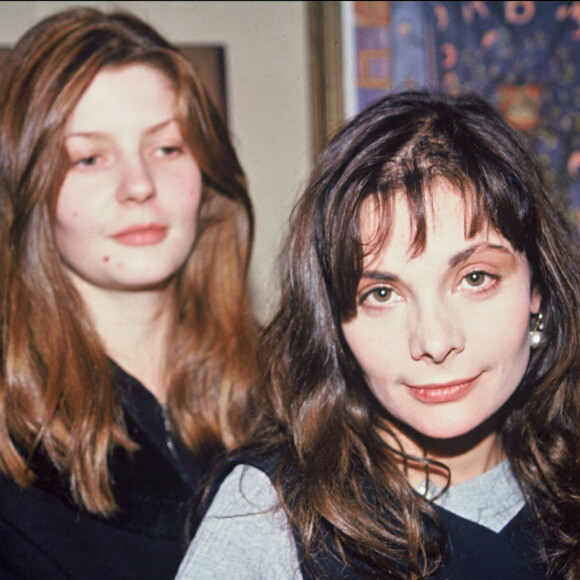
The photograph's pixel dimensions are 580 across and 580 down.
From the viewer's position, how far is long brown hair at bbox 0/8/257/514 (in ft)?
4.73

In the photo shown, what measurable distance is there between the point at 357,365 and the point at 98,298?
59 centimetres

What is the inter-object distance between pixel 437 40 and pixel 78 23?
3.40ft

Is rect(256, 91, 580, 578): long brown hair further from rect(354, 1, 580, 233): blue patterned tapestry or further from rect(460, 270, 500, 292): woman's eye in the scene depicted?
rect(354, 1, 580, 233): blue patterned tapestry

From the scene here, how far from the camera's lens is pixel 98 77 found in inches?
58.8

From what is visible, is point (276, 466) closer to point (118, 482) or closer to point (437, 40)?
point (118, 482)

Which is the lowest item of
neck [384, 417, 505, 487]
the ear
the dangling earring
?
neck [384, 417, 505, 487]

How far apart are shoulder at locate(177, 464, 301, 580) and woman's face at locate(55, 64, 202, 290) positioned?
1.61 feet

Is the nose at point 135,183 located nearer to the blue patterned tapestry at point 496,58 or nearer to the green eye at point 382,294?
the green eye at point 382,294

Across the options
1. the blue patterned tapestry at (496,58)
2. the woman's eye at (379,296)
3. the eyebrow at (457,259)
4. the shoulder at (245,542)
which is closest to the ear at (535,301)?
the eyebrow at (457,259)

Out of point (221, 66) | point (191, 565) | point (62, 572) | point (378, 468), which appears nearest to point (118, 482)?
point (62, 572)

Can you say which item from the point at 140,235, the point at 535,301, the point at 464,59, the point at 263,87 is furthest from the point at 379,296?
the point at 464,59

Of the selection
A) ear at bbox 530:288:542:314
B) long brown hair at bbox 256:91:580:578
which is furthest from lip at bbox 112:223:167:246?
ear at bbox 530:288:542:314

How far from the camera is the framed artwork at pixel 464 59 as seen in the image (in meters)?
2.12

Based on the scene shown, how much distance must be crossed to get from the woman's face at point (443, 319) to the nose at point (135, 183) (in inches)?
19.1
